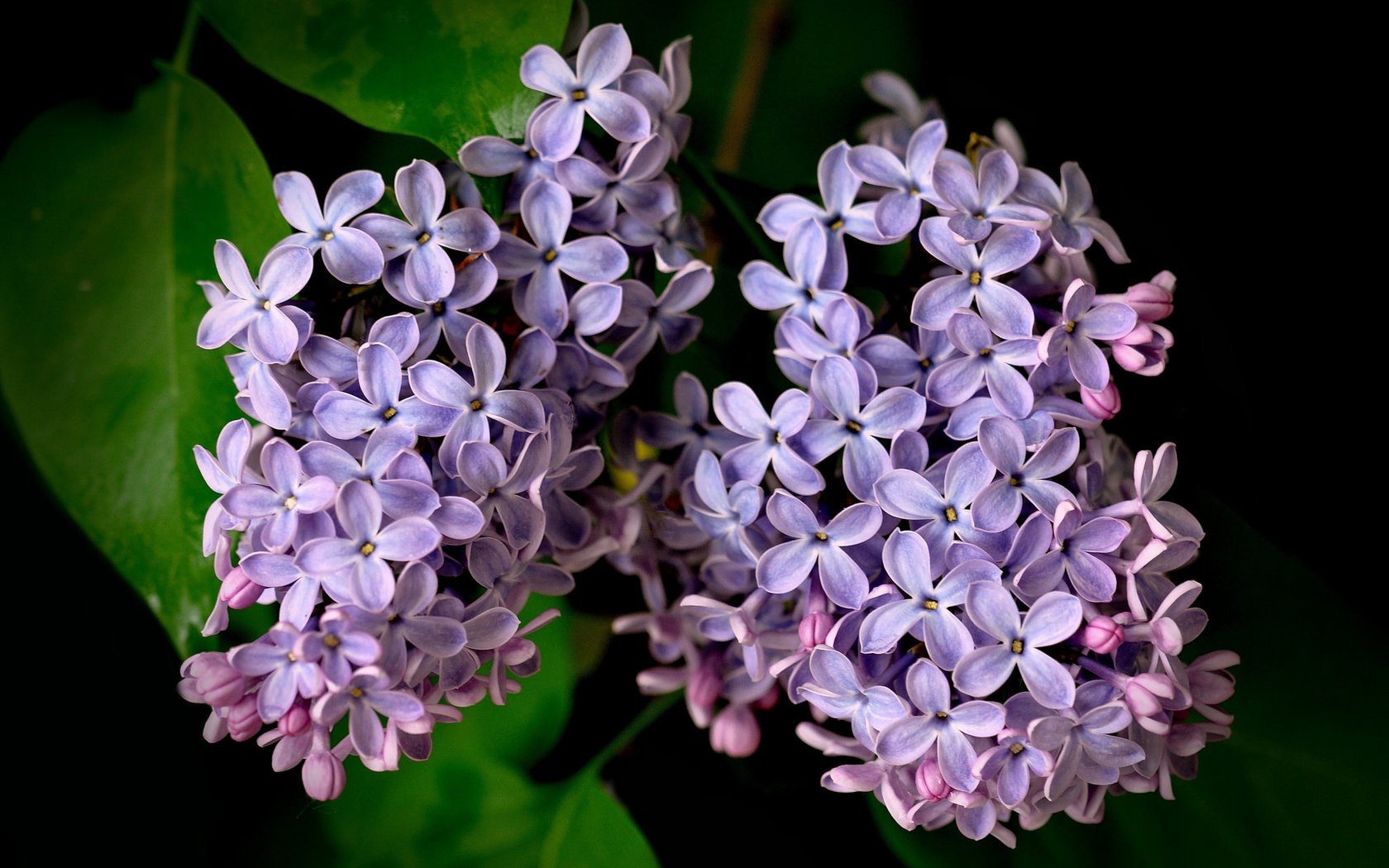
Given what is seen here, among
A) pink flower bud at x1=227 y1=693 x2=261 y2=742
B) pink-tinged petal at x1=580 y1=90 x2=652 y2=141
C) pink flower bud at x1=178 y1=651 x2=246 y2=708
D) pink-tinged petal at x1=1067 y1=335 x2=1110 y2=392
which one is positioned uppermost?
pink-tinged petal at x1=580 y1=90 x2=652 y2=141

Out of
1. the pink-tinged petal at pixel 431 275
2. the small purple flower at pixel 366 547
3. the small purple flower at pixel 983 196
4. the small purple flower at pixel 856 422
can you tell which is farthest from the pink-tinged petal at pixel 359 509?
the small purple flower at pixel 983 196

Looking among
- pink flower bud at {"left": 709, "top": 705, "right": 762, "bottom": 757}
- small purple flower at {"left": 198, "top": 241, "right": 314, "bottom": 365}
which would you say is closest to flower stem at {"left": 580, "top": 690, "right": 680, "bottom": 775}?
pink flower bud at {"left": 709, "top": 705, "right": 762, "bottom": 757}

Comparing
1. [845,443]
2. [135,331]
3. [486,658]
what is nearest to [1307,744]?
[845,443]

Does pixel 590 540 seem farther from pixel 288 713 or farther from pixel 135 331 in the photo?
pixel 135 331

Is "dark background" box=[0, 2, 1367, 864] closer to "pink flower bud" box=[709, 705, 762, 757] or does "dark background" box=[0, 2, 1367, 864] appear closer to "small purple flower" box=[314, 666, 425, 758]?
"pink flower bud" box=[709, 705, 762, 757]

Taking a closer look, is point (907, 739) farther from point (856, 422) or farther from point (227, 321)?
point (227, 321)

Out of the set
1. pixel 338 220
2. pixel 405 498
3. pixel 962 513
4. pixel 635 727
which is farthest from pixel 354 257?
pixel 635 727
